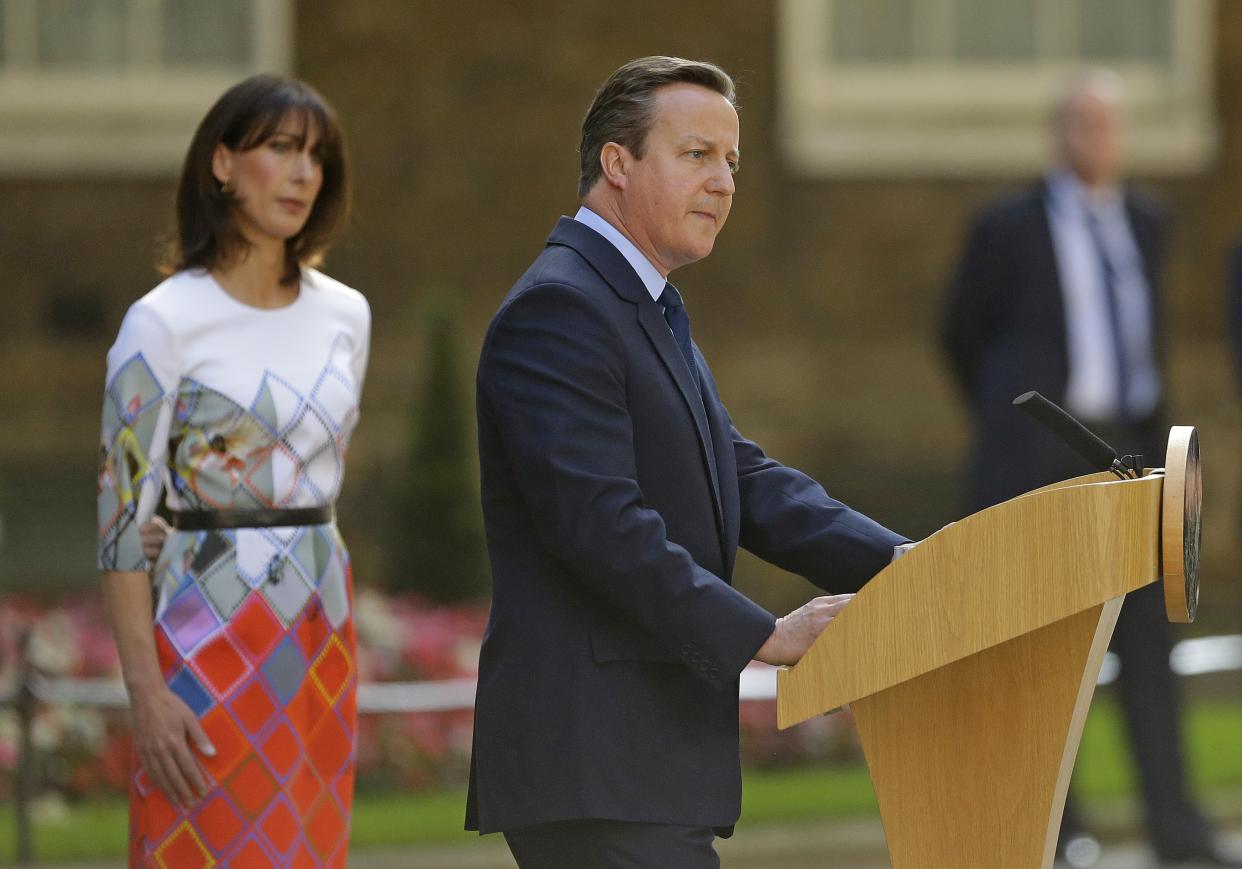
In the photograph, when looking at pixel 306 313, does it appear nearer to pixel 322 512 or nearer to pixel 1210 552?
pixel 322 512

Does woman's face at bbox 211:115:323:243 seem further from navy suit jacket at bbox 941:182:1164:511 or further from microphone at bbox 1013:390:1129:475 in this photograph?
navy suit jacket at bbox 941:182:1164:511

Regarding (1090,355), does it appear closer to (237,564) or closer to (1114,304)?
(1114,304)

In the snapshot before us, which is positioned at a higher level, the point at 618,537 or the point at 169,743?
the point at 618,537

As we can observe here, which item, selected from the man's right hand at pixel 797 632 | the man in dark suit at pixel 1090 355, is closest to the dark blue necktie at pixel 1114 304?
the man in dark suit at pixel 1090 355

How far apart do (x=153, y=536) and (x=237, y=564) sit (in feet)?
0.60

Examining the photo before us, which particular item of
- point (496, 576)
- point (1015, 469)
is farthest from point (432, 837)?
point (496, 576)

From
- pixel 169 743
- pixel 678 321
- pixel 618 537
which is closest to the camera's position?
pixel 618 537

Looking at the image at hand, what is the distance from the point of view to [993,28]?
13883 mm

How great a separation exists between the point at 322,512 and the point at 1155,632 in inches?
169

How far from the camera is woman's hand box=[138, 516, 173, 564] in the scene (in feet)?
13.4

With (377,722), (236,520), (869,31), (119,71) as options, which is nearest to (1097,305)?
(377,722)

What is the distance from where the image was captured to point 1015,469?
298 inches

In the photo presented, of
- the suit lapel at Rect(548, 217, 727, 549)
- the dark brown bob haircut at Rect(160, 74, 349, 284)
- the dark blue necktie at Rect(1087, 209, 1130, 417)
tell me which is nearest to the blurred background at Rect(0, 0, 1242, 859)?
the dark blue necktie at Rect(1087, 209, 1130, 417)

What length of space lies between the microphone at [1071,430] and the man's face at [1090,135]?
4658 mm
